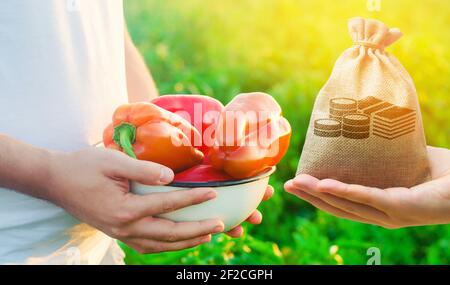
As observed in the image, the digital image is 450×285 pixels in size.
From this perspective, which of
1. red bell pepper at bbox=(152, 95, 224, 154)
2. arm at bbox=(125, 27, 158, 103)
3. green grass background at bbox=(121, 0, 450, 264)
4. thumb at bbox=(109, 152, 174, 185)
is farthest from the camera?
green grass background at bbox=(121, 0, 450, 264)

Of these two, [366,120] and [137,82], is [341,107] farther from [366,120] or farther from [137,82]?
[137,82]

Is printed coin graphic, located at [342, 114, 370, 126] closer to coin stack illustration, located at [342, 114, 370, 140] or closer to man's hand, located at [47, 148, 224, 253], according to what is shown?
coin stack illustration, located at [342, 114, 370, 140]

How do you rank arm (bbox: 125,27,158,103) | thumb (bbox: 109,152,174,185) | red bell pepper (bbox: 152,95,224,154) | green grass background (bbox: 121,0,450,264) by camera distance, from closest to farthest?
thumb (bbox: 109,152,174,185), red bell pepper (bbox: 152,95,224,154), arm (bbox: 125,27,158,103), green grass background (bbox: 121,0,450,264)

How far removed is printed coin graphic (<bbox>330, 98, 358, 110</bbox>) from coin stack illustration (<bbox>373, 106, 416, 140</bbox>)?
1.1 inches

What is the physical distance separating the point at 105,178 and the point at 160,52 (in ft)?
4.37

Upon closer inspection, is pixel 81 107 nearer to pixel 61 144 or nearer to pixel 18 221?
pixel 61 144

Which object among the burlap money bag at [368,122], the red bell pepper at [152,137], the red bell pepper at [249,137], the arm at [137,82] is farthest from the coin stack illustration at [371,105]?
the arm at [137,82]

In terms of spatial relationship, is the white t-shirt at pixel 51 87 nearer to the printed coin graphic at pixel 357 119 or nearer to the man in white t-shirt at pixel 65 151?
the man in white t-shirt at pixel 65 151

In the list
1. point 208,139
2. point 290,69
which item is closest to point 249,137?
point 208,139

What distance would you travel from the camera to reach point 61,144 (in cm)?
72

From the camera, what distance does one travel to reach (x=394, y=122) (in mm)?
747

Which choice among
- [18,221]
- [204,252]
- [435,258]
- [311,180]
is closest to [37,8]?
[18,221]

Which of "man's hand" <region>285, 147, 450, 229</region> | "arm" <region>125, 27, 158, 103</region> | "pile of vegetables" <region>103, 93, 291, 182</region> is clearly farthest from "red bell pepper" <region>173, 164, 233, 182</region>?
"arm" <region>125, 27, 158, 103</region>

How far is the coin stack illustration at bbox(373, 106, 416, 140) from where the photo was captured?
0.74 meters
